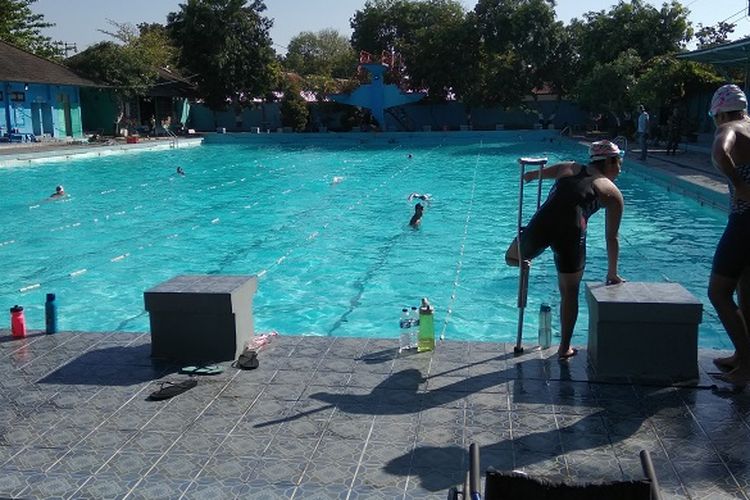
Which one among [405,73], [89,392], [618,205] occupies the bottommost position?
[89,392]

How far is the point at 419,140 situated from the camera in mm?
41250

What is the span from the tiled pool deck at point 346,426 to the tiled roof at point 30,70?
32208mm

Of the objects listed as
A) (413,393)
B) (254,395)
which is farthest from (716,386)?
(254,395)

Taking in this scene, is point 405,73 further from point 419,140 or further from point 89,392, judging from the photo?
point 89,392

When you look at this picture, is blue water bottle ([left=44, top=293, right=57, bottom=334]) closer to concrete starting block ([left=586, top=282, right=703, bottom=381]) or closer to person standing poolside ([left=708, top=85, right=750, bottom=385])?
concrete starting block ([left=586, top=282, right=703, bottom=381])

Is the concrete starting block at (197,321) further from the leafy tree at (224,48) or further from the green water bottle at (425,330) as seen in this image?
the leafy tree at (224,48)

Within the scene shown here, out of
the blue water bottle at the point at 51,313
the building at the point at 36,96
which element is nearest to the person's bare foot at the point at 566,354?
the blue water bottle at the point at 51,313

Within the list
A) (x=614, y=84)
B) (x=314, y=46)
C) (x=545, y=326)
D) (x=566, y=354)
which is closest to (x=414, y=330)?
(x=545, y=326)

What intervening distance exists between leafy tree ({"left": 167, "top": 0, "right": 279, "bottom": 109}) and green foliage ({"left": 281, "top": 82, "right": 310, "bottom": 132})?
241cm

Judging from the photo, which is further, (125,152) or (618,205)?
(125,152)

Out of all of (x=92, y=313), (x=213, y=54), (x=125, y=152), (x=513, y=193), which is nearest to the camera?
(x=92, y=313)

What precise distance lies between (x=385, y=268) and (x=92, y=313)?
4.62 metres

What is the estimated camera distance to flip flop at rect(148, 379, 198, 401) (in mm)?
4855

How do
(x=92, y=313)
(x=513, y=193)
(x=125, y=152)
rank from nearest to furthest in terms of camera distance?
1. (x=92, y=313)
2. (x=513, y=193)
3. (x=125, y=152)
